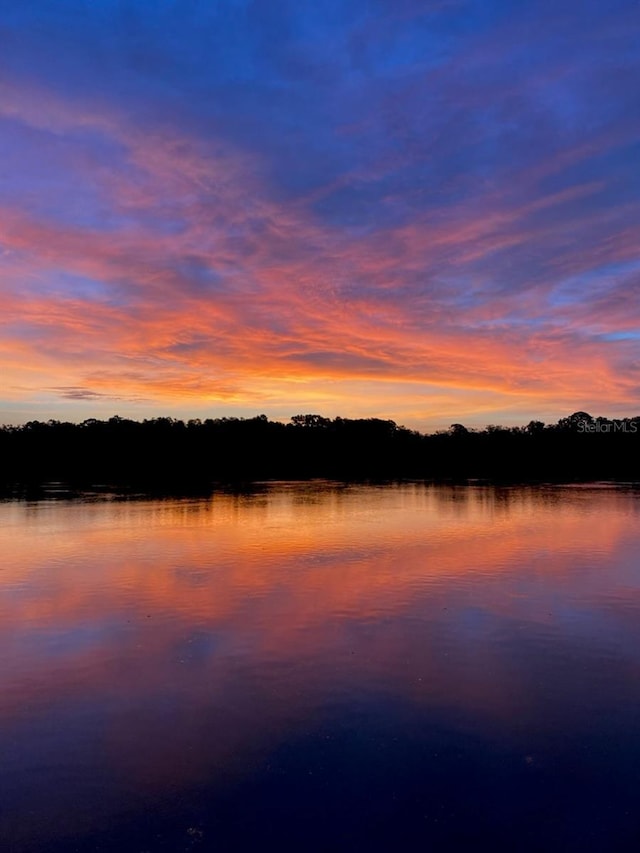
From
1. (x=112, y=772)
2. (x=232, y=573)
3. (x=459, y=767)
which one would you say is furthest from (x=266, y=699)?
(x=232, y=573)

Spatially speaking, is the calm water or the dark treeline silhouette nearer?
the calm water

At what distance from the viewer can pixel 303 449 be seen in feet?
403

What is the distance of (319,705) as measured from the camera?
→ 8.44 metres

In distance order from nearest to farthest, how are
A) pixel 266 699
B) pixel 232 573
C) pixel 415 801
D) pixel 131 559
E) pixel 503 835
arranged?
pixel 503 835, pixel 415 801, pixel 266 699, pixel 232 573, pixel 131 559

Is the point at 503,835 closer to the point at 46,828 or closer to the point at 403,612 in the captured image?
the point at 46,828

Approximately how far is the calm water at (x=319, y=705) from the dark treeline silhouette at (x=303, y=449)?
231 feet

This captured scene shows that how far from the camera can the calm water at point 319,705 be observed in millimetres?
6004

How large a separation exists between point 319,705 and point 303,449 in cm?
11443

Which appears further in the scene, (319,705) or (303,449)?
(303,449)

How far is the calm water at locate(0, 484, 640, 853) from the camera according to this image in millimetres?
6004

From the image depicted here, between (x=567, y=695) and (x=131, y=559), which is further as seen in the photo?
(x=131, y=559)

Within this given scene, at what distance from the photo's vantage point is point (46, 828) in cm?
589

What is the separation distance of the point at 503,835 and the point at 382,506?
33.6m

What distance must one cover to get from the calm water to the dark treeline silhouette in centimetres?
7032
